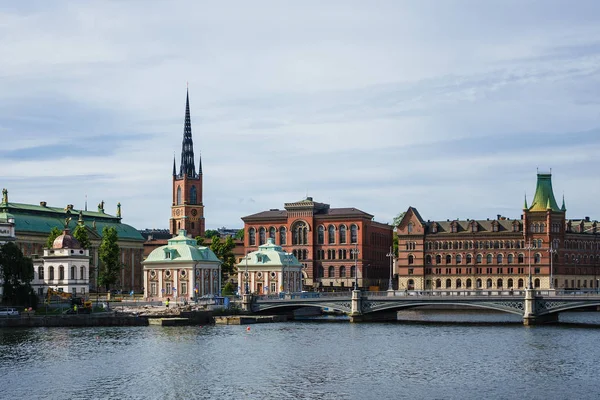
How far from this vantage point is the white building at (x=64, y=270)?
156m

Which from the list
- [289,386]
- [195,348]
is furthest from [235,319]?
[289,386]

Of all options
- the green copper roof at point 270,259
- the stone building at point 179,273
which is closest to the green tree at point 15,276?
the stone building at point 179,273

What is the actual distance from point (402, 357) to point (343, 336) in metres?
22.0

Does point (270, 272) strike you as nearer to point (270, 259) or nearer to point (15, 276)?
point (270, 259)

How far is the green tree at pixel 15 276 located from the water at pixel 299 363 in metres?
16.2

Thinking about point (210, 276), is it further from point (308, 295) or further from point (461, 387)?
point (461, 387)

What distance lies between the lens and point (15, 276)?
12938 centimetres

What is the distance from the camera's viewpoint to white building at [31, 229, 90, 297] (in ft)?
513

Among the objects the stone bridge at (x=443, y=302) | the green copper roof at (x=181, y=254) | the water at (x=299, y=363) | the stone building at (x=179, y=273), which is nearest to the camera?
the water at (x=299, y=363)

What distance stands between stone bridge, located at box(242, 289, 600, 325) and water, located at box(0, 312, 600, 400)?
3.29 metres

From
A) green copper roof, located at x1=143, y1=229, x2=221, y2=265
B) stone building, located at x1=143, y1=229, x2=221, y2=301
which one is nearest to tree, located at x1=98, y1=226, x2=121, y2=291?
green copper roof, located at x1=143, y1=229, x2=221, y2=265

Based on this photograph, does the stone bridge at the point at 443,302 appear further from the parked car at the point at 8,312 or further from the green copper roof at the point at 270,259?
the parked car at the point at 8,312

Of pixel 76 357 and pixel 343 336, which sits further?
pixel 343 336

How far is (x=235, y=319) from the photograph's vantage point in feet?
428
